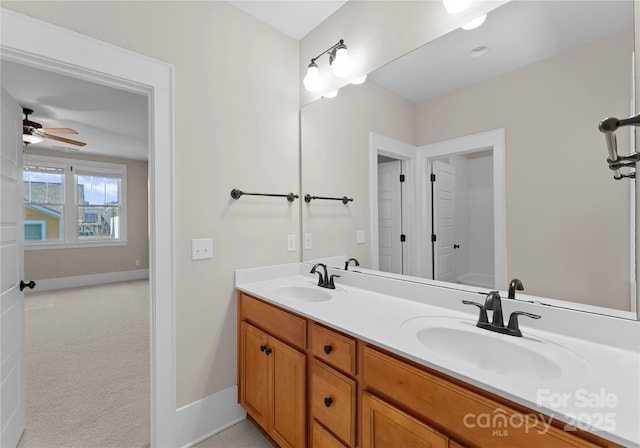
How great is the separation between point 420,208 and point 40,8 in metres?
1.98

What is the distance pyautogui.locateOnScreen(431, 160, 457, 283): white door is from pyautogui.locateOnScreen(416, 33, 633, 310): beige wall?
244 millimetres

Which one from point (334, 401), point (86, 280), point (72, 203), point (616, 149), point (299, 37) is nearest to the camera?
point (616, 149)

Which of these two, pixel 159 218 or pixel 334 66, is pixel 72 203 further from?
pixel 334 66

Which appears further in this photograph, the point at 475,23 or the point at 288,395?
the point at 288,395

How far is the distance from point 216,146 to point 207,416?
1639 mm

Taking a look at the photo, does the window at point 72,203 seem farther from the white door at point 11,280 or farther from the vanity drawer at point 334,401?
the vanity drawer at point 334,401

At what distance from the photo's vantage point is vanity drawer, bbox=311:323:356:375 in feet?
3.66

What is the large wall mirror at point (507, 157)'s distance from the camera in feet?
3.27

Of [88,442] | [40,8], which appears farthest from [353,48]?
→ [88,442]

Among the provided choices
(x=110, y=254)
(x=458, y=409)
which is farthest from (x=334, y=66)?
(x=110, y=254)

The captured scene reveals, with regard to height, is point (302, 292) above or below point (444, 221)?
below

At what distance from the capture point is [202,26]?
1.77 meters

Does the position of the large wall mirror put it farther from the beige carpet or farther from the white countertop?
the beige carpet

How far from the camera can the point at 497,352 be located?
1.03 m
